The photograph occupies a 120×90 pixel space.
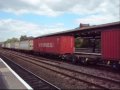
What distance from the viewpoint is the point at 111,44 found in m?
Answer: 20.0

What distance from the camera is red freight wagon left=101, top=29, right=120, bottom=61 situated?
62.8 feet

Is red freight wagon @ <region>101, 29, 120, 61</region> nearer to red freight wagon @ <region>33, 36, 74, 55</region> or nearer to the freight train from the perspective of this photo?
the freight train

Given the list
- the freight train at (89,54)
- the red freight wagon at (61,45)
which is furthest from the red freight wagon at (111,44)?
the red freight wagon at (61,45)

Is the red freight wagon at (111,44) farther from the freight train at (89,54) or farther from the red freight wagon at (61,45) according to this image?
the red freight wagon at (61,45)

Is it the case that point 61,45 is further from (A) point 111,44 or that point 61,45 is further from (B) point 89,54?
(A) point 111,44

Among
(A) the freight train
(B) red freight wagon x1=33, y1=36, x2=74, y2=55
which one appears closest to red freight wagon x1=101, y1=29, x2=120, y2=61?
(A) the freight train

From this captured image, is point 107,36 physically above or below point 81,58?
above

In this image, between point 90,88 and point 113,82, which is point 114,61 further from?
point 90,88

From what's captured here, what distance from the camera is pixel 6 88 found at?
39.5 feet

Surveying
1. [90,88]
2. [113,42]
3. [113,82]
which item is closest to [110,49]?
[113,42]

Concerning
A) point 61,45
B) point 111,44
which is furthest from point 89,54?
point 111,44

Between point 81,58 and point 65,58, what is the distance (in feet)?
17.1

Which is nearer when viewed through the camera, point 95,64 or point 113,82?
point 113,82

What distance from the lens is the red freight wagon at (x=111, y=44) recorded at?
1916 centimetres
